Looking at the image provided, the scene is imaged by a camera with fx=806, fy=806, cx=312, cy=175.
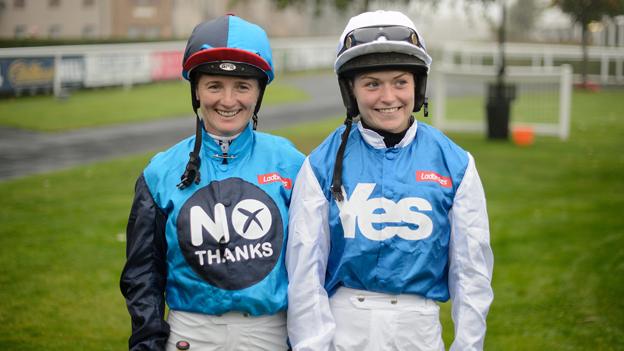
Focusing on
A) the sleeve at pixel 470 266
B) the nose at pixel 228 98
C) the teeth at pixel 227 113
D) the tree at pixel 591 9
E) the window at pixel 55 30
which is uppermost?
the tree at pixel 591 9

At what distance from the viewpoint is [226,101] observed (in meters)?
2.98

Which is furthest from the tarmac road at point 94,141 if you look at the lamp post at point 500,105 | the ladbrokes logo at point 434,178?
the ladbrokes logo at point 434,178

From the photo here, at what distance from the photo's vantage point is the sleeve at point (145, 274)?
2.83 metres

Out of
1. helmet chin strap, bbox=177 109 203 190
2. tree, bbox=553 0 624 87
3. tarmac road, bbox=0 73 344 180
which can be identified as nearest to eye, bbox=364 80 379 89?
helmet chin strap, bbox=177 109 203 190

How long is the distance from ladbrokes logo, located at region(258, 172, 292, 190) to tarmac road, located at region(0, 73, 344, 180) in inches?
376

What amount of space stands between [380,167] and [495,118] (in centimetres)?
1275

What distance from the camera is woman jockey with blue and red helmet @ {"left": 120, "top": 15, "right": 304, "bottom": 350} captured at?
2.86 metres

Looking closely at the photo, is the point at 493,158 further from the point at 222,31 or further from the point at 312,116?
the point at 222,31

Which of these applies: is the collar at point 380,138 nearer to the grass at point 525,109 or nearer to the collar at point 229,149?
the collar at point 229,149

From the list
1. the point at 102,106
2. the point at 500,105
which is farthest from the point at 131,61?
the point at 500,105

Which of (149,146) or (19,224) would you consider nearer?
(19,224)

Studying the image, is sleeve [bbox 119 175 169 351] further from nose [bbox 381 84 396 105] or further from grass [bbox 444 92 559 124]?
grass [bbox 444 92 559 124]

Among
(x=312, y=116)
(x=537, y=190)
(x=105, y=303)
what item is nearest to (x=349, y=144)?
(x=105, y=303)

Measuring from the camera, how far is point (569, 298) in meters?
6.54
